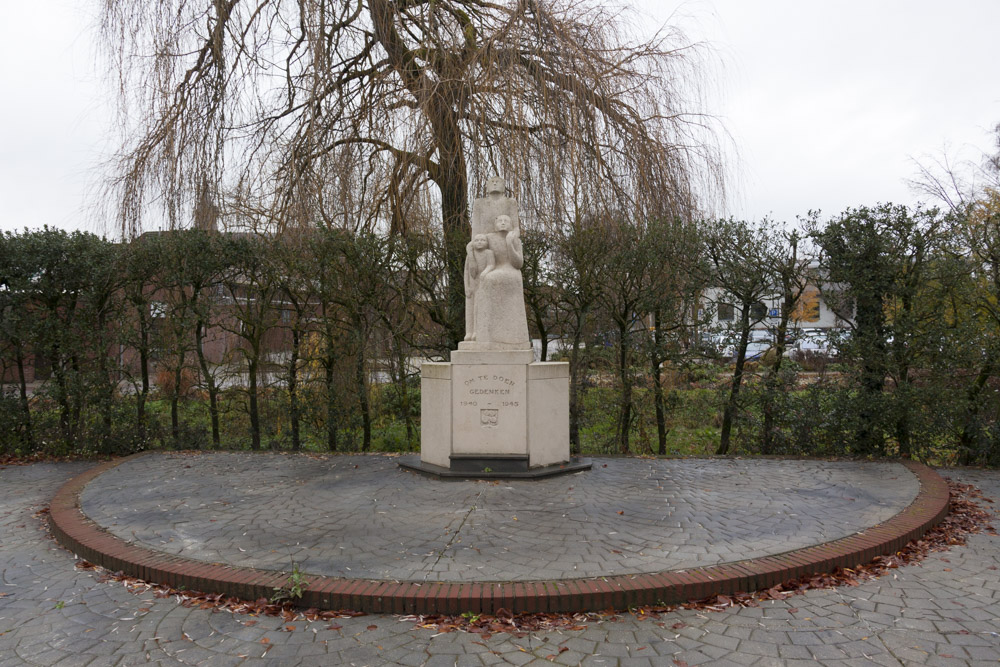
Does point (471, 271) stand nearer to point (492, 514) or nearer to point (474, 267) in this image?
point (474, 267)

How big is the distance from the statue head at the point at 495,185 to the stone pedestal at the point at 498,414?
6.09ft

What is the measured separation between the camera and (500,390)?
23.5ft

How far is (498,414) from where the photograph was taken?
23.5 feet

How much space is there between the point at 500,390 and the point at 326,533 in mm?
2681

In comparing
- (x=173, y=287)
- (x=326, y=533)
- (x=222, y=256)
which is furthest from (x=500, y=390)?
(x=173, y=287)

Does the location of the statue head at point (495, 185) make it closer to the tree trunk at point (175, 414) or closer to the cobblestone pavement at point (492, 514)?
the cobblestone pavement at point (492, 514)

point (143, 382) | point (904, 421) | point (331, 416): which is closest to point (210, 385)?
point (143, 382)

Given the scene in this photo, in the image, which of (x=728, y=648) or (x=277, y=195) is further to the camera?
(x=277, y=195)

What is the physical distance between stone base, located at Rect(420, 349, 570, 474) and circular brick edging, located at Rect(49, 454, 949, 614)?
3133mm

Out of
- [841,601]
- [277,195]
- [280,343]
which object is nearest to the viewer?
[841,601]

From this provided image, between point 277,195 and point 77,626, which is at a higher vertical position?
point 277,195

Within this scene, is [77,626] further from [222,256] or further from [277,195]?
[222,256]

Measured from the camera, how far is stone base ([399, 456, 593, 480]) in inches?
275

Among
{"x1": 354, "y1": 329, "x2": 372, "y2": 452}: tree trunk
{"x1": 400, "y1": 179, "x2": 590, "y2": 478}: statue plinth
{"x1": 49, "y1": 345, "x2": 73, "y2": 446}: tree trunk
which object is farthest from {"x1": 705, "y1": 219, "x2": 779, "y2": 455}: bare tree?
{"x1": 49, "y1": 345, "x2": 73, "y2": 446}: tree trunk
